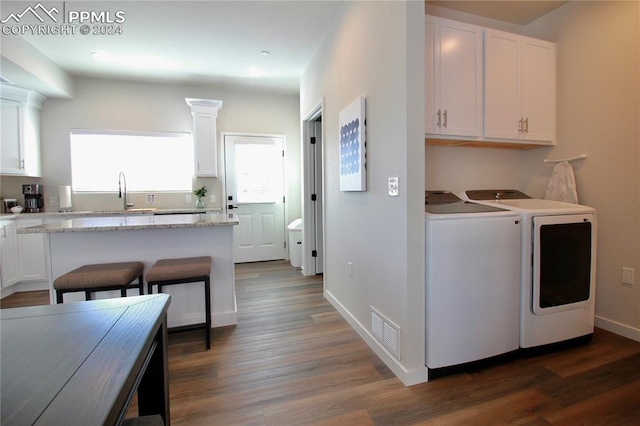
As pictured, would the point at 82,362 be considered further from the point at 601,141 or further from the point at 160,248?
the point at 601,141

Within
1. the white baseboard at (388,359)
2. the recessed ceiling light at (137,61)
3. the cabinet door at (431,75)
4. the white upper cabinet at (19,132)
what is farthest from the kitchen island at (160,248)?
the recessed ceiling light at (137,61)

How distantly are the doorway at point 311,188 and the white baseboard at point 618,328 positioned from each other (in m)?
2.83

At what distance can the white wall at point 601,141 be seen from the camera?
222 cm

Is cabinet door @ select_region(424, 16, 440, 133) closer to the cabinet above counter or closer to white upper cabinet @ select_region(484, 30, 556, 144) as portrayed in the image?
the cabinet above counter

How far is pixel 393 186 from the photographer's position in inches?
74.0

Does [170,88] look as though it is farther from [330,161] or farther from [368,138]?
[368,138]

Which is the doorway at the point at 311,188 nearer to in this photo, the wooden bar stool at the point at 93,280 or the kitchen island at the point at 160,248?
Result: the kitchen island at the point at 160,248

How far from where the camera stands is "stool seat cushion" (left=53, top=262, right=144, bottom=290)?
1.95 m

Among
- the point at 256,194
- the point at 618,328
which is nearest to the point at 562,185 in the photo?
the point at 618,328

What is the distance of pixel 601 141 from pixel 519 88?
0.77 m

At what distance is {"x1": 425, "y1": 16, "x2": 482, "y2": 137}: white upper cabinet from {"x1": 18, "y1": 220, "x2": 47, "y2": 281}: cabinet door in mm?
4554

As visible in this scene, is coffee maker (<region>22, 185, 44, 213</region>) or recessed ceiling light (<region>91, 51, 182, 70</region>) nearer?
recessed ceiling light (<region>91, 51, 182, 70</region>)

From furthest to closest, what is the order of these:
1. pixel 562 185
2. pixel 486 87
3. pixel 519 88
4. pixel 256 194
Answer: pixel 256 194 < pixel 562 185 < pixel 519 88 < pixel 486 87

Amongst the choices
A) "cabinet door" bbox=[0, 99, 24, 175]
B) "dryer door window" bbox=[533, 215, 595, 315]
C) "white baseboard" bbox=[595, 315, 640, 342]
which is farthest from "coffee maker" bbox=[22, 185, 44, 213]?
"white baseboard" bbox=[595, 315, 640, 342]
